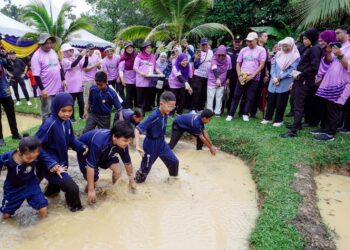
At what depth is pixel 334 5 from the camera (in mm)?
7312

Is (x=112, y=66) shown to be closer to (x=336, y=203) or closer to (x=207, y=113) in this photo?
(x=207, y=113)

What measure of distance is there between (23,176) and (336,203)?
3695 mm

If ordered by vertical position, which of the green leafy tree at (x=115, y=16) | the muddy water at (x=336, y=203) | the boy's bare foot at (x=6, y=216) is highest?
the green leafy tree at (x=115, y=16)

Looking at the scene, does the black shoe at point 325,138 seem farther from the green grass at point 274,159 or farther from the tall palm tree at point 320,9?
the tall palm tree at point 320,9

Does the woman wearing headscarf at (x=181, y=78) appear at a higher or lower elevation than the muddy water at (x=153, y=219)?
higher

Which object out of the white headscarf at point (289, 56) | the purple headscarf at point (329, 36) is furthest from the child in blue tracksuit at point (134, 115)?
the purple headscarf at point (329, 36)

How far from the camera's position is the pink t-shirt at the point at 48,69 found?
6.00 meters

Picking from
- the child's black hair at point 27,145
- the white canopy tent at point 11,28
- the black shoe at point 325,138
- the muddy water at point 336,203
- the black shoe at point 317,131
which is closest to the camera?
the child's black hair at point 27,145

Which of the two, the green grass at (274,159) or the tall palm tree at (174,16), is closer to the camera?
the green grass at (274,159)

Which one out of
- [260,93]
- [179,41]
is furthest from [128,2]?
[260,93]

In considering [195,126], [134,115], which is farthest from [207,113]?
[134,115]

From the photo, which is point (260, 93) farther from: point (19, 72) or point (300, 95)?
point (19, 72)

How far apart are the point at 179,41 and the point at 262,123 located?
5534 millimetres

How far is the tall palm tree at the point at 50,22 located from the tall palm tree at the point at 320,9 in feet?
27.8
